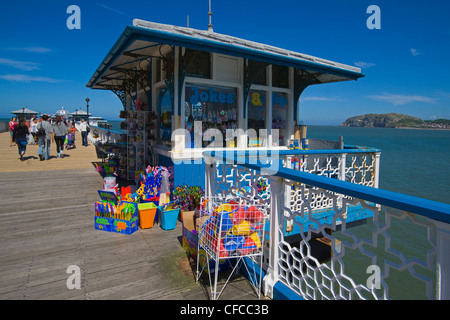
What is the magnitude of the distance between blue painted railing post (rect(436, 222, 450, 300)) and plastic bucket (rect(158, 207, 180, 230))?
158 inches

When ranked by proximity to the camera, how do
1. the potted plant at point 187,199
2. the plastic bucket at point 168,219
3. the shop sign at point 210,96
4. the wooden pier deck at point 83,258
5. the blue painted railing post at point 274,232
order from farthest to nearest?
the shop sign at point 210,96 → the potted plant at point 187,199 → the plastic bucket at point 168,219 → the wooden pier deck at point 83,258 → the blue painted railing post at point 274,232

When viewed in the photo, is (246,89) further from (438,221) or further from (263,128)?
(438,221)

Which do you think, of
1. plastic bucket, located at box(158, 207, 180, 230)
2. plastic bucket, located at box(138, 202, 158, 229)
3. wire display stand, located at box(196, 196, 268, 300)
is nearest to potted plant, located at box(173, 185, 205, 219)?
plastic bucket, located at box(158, 207, 180, 230)

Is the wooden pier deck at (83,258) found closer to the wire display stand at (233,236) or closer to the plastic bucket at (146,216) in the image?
the plastic bucket at (146,216)

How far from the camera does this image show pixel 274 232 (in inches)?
122

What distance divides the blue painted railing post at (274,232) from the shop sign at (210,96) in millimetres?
4304

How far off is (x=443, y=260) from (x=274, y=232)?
1.61 m

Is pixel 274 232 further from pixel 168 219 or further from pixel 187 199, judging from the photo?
pixel 187 199

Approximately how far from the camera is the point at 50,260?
153 inches

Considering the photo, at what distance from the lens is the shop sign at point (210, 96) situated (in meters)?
6.84

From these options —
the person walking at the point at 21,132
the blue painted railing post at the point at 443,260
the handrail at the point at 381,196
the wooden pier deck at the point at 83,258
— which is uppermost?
the person walking at the point at 21,132

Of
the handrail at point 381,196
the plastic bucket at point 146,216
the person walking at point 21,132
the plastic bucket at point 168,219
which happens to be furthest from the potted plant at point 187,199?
the person walking at point 21,132
